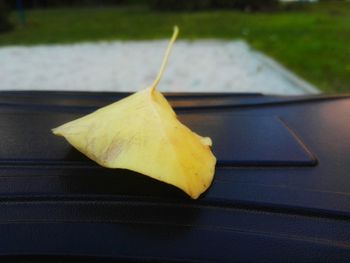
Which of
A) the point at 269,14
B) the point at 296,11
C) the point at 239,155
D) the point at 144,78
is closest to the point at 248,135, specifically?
the point at 239,155

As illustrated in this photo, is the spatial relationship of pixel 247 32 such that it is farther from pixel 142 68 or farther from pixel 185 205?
pixel 185 205

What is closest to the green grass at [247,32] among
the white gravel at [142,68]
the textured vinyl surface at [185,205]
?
the white gravel at [142,68]

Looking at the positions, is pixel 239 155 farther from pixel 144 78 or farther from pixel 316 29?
pixel 316 29

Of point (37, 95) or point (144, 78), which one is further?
point (144, 78)

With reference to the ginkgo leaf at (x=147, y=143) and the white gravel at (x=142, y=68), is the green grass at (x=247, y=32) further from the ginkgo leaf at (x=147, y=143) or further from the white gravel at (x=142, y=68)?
the ginkgo leaf at (x=147, y=143)

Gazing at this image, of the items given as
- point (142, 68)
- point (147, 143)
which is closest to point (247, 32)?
point (142, 68)
